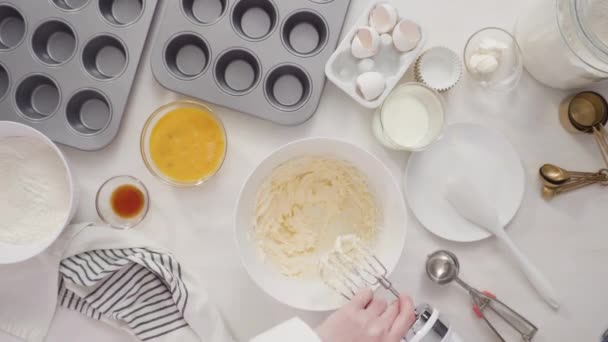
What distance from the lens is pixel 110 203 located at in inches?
40.9

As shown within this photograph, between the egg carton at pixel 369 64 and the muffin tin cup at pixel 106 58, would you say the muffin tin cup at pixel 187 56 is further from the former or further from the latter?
the egg carton at pixel 369 64

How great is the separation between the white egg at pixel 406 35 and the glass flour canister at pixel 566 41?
25 cm

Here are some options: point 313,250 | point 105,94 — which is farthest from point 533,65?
point 105,94

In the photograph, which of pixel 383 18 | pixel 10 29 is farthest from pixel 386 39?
pixel 10 29

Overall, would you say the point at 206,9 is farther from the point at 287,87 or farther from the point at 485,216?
the point at 485,216

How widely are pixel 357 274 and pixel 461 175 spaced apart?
1.10ft

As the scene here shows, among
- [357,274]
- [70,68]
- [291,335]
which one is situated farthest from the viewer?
[70,68]

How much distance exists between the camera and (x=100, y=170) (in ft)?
3.47

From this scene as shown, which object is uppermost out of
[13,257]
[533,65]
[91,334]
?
[533,65]

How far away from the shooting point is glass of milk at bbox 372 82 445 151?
99cm

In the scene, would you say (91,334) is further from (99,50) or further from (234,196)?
(99,50)

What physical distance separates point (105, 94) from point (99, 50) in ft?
0.43

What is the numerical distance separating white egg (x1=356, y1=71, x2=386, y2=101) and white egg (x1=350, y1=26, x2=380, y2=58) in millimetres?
46

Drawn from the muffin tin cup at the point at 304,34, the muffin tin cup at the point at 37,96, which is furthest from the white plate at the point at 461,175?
the muffin tin cup at the point at 37,96
